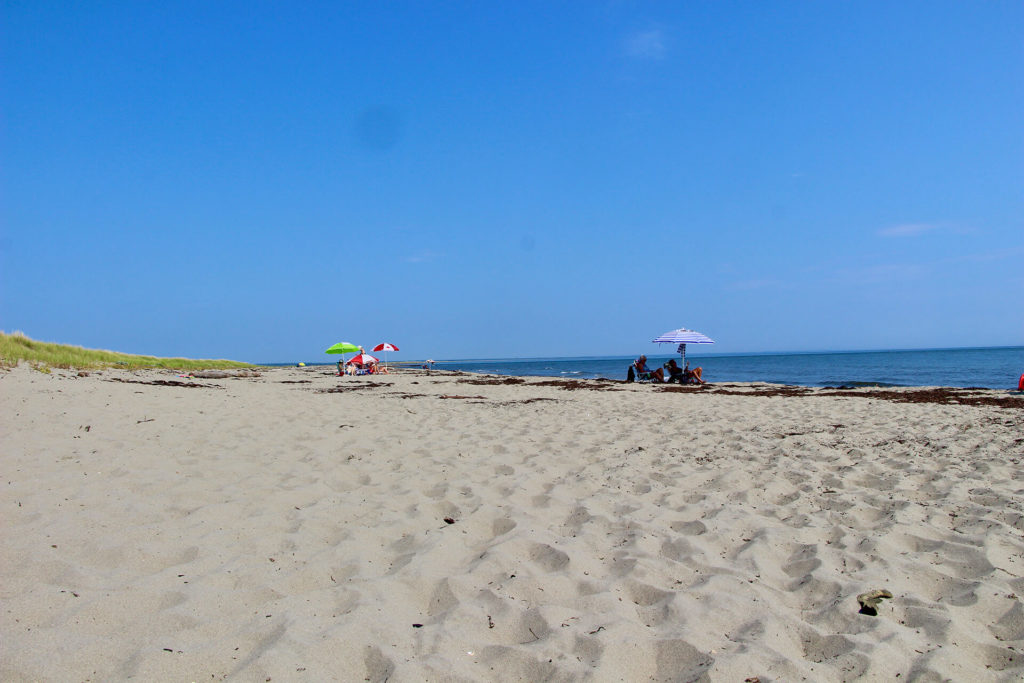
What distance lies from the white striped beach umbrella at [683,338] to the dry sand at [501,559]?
15358mm

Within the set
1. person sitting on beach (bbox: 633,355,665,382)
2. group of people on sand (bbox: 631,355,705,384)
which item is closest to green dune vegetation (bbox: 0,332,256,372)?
group of people on sand (bbox: 631,355,705,384)

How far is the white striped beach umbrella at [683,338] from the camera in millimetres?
21766

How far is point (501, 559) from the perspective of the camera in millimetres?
3197

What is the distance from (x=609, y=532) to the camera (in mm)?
3656

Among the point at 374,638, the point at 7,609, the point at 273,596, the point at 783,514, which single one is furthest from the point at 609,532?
the point at 7,609

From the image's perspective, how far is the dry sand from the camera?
2.24 meters

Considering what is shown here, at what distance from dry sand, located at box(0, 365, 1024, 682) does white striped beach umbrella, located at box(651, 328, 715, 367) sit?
15.4 metres

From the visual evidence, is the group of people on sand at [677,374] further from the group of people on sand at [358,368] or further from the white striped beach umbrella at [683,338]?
the group of people on sand at [358,368]

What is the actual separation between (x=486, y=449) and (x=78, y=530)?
3.67 metres

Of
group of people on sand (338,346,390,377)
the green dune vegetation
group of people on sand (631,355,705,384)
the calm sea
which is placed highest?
the green dune vegetation

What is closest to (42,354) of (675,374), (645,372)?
(645,372)

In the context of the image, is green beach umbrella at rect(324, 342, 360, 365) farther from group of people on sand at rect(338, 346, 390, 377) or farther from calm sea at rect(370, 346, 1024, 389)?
calm sea at rect(370, 346, 1024, 389)

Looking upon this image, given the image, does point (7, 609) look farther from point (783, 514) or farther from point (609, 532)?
point (783, 514)

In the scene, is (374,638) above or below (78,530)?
below
